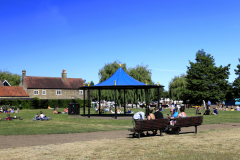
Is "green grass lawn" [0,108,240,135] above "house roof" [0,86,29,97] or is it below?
below

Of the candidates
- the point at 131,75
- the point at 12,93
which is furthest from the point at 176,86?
the point at 12,93

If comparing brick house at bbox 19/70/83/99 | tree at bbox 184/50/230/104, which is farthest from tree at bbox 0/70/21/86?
tree at bbox 184/50/230/104

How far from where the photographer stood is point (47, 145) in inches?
432

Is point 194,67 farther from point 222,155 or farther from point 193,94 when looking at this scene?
point 222,155

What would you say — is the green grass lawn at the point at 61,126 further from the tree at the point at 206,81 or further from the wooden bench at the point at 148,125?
the tree at the point at 206,81

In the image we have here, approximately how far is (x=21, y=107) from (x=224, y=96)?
39.3 metres

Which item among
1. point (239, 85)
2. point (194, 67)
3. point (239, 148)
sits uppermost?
point (194, 67)

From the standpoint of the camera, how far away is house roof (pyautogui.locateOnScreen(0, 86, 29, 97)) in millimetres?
65812

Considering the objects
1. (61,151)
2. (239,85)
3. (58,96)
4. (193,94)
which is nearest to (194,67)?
(193,94)

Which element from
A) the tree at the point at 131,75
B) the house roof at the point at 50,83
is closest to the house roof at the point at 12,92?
the house roof at the point at 50,83

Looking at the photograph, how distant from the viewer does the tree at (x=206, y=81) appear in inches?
2344

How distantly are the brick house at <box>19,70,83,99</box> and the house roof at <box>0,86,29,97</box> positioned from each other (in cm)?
99

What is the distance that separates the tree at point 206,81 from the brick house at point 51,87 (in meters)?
28.4

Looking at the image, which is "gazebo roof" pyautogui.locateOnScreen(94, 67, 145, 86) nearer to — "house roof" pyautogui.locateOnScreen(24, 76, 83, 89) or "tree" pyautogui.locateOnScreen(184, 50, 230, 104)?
"tree" pyautogui.locateOnScreen(184, 50, 230, 104)
